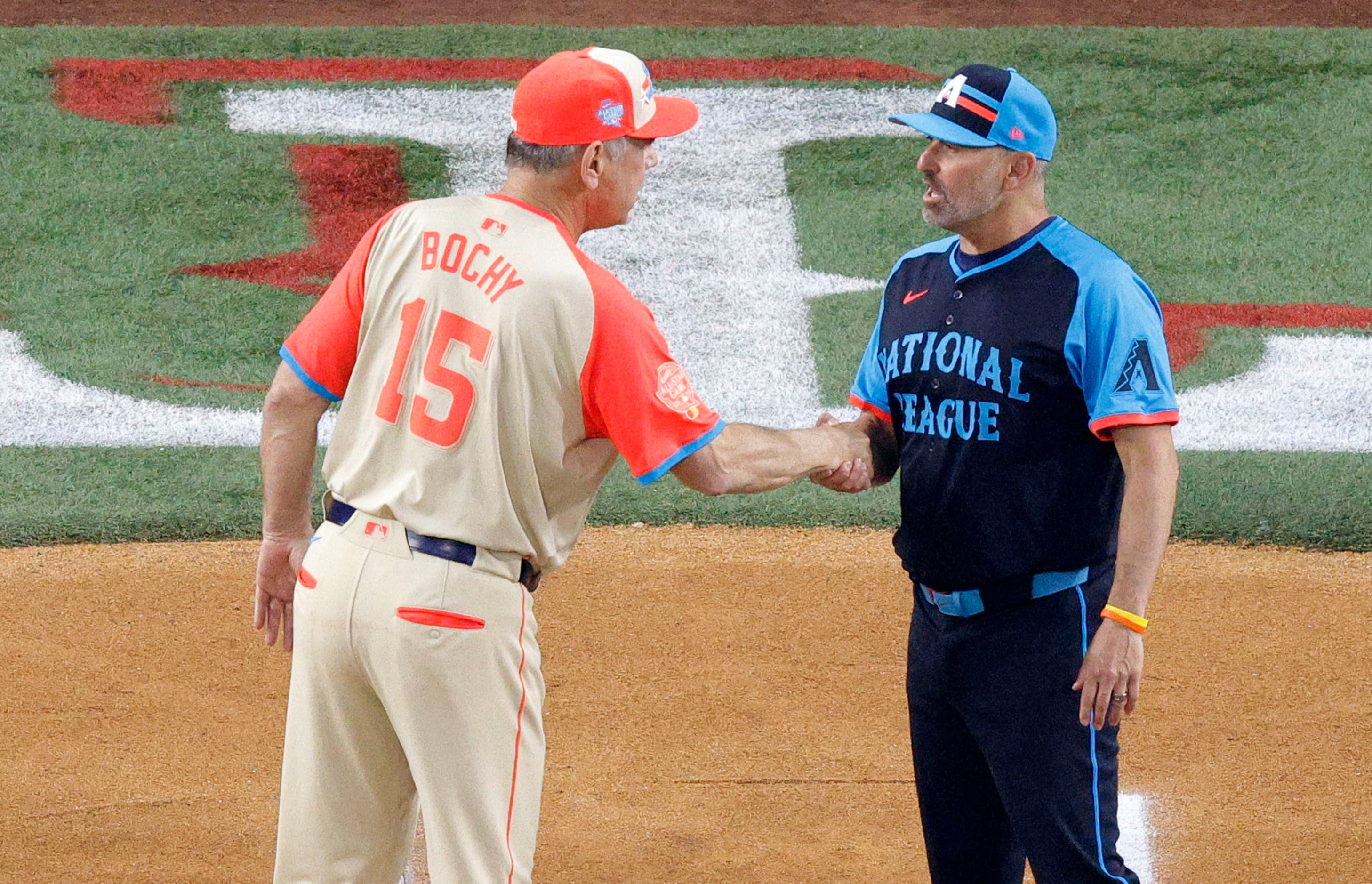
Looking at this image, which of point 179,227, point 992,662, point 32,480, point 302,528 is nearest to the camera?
point 992,662

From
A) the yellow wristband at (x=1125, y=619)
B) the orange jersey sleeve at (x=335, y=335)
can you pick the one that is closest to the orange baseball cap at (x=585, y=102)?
the orange jersey sleeve at (x=335, y=335)

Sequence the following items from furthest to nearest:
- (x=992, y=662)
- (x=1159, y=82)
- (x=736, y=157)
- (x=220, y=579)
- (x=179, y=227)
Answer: (x=1159, y=82) < (x=736, y=157) < (x=179, y=227) < (x=220, y=579) < (x=992, y=662)

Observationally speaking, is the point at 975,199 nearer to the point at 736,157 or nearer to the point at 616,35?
the point at 736,157

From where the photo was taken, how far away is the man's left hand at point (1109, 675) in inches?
118

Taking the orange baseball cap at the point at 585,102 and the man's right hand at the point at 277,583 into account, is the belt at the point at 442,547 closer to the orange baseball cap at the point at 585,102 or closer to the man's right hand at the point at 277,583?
the man's right hand at the point at 277,583

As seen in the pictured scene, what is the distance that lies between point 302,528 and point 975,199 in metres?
1.66

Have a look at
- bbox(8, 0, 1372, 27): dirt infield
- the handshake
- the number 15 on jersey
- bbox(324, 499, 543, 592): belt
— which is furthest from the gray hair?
bbox(8, 0, 1372, 27): dirt infield

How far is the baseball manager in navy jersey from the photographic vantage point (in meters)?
3.01

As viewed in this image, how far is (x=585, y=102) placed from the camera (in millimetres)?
2971

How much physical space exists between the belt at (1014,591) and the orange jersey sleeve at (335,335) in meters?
1.39

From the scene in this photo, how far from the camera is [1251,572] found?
18.9 ft

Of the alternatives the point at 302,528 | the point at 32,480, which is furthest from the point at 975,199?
the point at 32,480

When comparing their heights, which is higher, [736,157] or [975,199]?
[975,199]

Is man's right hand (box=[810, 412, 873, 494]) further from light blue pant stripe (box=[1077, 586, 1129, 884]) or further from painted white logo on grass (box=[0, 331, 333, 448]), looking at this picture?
painted white logo on grass (box=[0, 331, 333, 448])
